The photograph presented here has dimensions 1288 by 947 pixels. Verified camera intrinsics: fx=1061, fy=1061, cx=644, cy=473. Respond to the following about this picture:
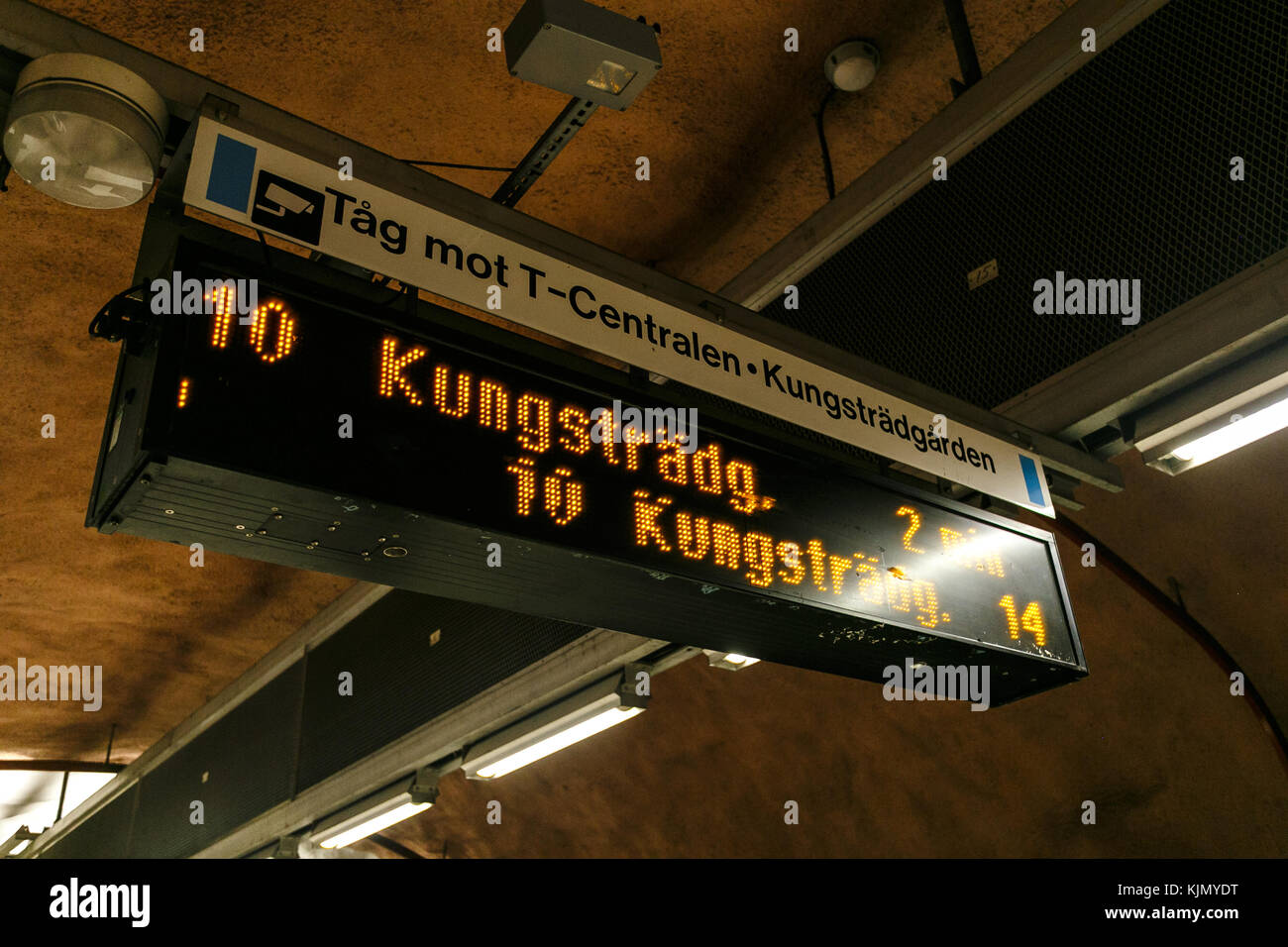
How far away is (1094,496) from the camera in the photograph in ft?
22.2

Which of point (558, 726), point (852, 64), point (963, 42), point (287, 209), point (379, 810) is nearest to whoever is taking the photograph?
point (287, 209)

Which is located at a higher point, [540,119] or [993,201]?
[540,119]

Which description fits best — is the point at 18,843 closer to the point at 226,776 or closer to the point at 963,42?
the point at 226,776

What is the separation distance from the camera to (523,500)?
8.07ft

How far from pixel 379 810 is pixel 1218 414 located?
5.17 metres

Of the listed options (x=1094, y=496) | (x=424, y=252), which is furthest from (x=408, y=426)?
(x=1094, y=496)

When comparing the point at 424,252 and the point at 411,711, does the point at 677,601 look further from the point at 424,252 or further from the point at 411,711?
the point at 411,711

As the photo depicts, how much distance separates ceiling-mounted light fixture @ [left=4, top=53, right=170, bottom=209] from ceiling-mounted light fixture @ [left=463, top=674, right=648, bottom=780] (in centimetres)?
333

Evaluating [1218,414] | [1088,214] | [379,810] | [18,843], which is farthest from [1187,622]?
[18,843]

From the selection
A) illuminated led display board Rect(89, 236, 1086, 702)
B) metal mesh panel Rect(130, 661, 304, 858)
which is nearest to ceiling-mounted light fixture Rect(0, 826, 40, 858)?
metal mesh panel Rect(130, 661, 304, 858)

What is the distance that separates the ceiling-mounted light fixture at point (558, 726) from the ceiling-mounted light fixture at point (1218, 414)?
252 centimetres

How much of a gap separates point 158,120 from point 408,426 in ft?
2.83

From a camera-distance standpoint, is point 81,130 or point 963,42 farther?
point 963,42

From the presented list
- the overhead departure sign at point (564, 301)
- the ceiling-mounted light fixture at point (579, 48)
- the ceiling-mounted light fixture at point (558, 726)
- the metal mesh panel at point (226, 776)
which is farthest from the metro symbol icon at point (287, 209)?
the metal mesh panel at point (226, 776)
